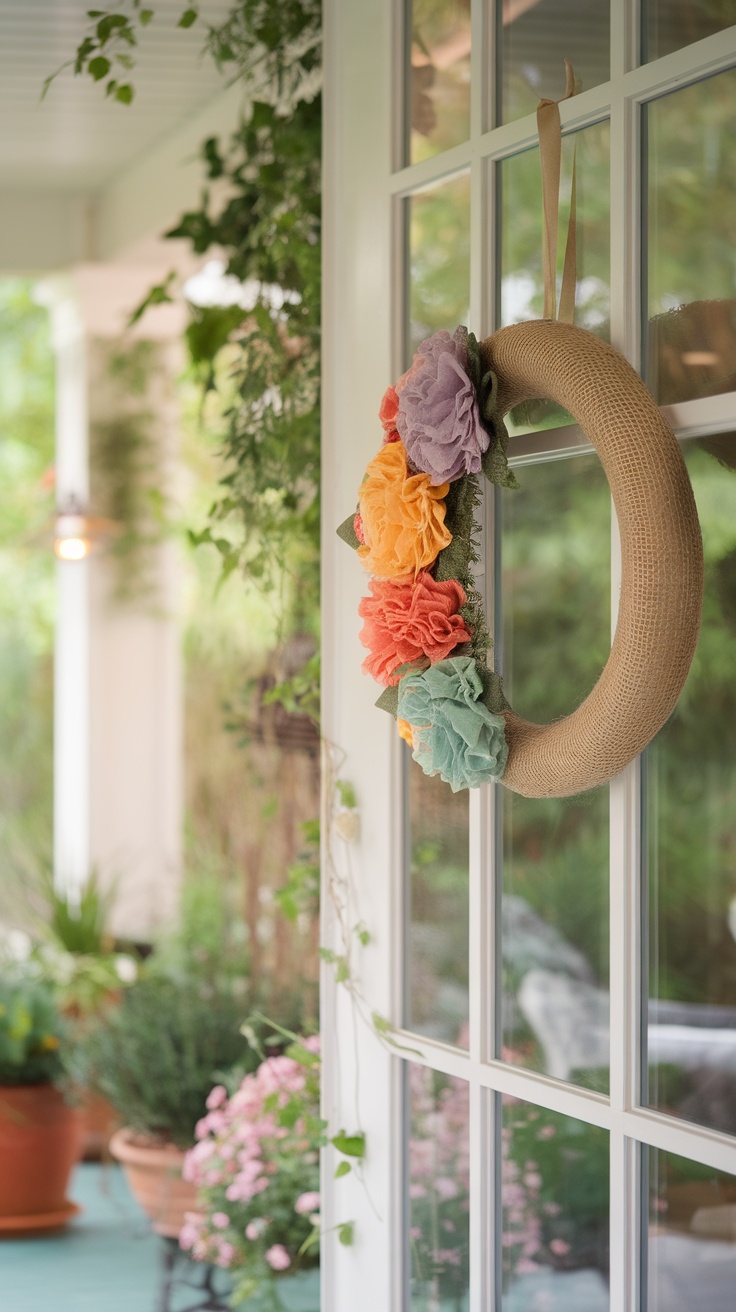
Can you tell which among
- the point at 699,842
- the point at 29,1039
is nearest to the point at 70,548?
the point at 29,1039

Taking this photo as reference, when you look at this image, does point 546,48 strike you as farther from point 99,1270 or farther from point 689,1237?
Answer: point 99,1270

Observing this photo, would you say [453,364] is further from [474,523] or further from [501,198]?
[501,198]

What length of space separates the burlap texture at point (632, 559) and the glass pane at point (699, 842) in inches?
3.3

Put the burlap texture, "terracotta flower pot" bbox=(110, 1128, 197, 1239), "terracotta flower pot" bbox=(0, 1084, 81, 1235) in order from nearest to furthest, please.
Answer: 1. the burlap texture
2. "terracotta flower pot" bbox=(110, 1128, 197, 1239)
3. "terracotta flower pot" bbox=(0, 1084, 81, 1235)

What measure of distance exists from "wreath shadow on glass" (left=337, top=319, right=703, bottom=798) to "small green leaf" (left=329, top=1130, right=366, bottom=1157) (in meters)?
0.52

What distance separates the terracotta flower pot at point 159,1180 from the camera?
2.25 meters

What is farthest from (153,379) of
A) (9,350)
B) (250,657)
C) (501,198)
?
(501,198)

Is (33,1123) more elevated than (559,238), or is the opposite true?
(559,238)

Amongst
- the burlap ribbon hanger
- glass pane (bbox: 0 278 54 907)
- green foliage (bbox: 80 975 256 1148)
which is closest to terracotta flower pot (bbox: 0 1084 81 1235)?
green foliage (bbox: 80 975 256 1148)

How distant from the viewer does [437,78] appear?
4.19 feet

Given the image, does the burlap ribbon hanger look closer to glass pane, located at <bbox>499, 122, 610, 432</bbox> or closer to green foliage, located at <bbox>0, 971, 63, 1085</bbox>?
glass pane, located at <bbox>499, 122, 610, 432</bbox>

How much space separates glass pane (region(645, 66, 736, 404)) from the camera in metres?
0.95

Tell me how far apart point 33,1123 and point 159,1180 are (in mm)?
521

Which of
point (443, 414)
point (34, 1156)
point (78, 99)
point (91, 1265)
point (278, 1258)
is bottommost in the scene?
point (91, 1265)
